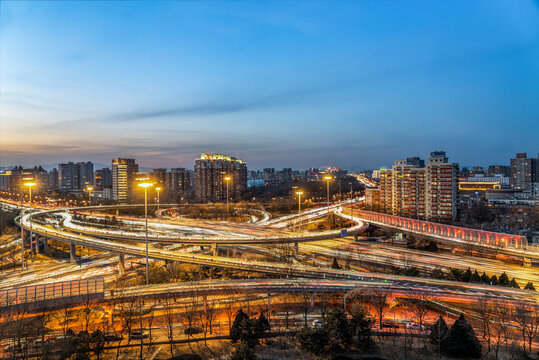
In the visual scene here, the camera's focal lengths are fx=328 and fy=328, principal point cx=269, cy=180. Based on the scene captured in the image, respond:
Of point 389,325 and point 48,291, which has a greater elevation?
point 48,291

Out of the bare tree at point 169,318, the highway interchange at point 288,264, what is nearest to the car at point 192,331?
the bare tree at point 169,318

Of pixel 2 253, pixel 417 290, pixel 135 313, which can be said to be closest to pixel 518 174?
pixel 417 290

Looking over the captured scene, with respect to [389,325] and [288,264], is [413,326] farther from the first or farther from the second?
[288,264]

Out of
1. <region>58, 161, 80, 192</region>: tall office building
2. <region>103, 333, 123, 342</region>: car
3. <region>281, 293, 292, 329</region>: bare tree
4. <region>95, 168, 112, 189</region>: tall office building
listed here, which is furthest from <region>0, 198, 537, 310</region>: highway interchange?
<region>58, 161, 80, 192</region>: tall office building

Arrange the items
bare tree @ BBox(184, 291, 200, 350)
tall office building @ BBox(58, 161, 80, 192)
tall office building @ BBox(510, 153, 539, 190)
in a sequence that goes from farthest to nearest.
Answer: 1. tall office building @ BBox(58, 161, 80, 192)
2. tall office building @ BBox(510, 153, 539, 190)
3. bare tree @ BBox(184, 291, 200, 350)

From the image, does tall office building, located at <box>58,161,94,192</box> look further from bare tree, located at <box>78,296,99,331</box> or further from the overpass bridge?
bare tree, located at <box>78,296,99,331</box>

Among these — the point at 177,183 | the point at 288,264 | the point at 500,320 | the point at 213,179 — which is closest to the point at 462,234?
the point at 500,320

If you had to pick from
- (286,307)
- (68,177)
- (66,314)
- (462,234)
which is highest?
(68,177)

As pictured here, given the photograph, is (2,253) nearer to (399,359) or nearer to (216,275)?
(216,275)
